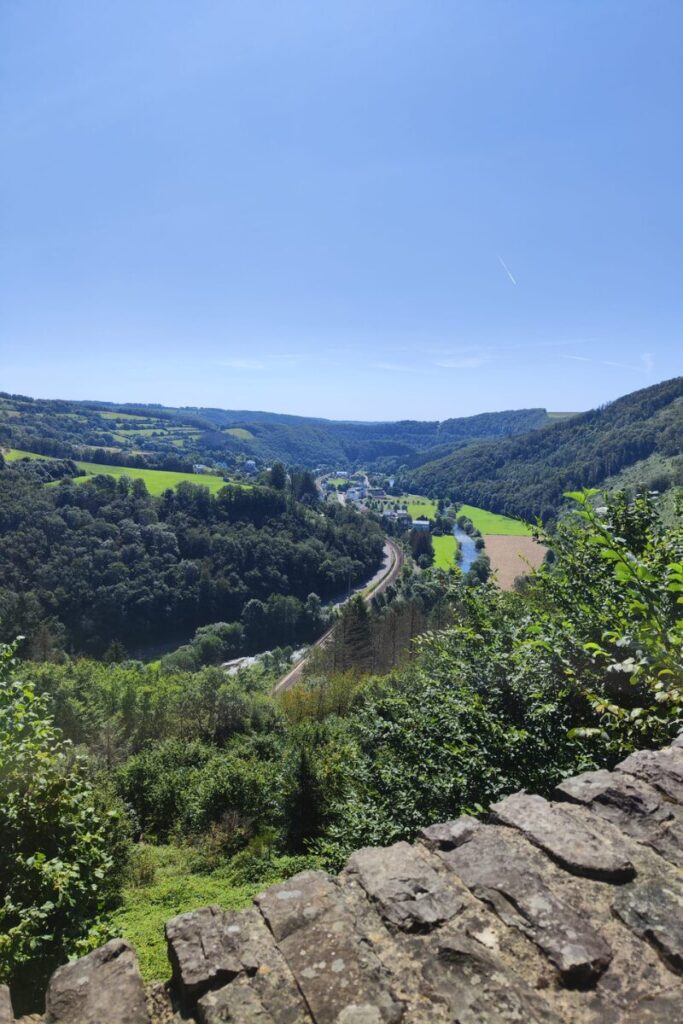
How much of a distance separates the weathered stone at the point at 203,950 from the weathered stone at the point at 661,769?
12.4 feet

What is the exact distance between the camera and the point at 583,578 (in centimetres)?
1082

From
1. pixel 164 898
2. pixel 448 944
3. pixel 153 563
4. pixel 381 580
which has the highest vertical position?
pixel 448 944

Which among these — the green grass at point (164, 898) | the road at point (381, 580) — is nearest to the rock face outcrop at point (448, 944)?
the green grass at point (164, 898)

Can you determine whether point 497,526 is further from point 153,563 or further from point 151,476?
point 153,563

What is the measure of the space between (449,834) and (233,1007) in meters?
2.12

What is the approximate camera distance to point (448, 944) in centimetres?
330

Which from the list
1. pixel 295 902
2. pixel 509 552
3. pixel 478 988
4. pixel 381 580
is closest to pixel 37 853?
pixel 295 902

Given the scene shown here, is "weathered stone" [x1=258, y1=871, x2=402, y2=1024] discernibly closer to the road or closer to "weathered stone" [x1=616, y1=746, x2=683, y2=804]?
"weathered stone" [x1=616, y1=746, x2=683, y2=804]

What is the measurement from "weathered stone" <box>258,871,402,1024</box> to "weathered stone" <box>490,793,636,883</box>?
5.25 feet

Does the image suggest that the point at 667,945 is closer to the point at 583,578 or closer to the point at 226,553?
the point at 583,578

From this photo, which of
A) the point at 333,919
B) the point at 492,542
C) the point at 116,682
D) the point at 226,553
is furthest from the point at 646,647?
the point at 492,542

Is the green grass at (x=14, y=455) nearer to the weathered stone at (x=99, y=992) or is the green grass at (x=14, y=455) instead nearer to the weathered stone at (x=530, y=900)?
the weathered stone at (x=99, y=992)

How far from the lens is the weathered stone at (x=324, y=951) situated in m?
2.96

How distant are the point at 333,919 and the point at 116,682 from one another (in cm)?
5492
